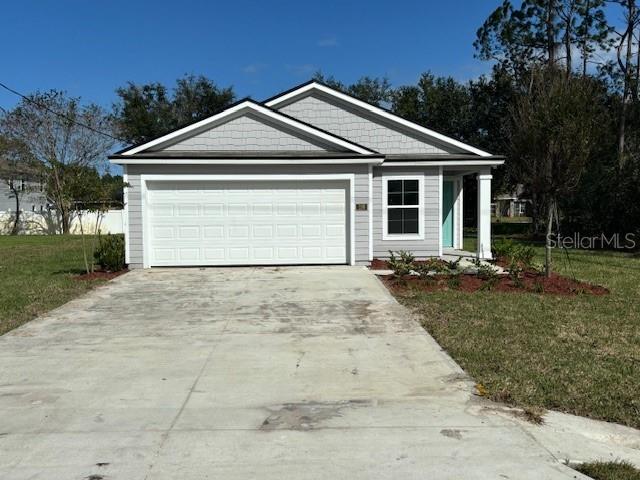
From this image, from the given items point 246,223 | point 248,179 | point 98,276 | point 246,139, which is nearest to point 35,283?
point 98,276

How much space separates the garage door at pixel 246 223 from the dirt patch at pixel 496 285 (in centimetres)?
309

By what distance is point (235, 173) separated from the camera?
1374 centimetres

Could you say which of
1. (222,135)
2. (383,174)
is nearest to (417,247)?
(383,174)

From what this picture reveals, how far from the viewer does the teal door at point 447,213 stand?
59.0ft

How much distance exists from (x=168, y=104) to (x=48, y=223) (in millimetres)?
13780

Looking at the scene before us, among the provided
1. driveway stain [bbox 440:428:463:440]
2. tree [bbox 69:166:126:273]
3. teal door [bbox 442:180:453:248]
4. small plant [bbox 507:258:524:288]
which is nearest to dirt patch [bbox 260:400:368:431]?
driveway stain [bbox 440:428:463:440]

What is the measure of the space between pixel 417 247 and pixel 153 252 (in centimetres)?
702

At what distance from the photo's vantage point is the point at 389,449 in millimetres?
3875

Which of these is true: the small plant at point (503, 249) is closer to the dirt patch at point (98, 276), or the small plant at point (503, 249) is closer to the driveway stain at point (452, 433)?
the dirt patch at point (98, 276)

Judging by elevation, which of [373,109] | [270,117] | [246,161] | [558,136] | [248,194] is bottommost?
[248,194]

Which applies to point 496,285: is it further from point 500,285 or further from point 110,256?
point 110,256

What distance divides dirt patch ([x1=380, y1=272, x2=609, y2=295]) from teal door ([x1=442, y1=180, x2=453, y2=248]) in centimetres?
680

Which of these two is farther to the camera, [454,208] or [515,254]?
[454,208]

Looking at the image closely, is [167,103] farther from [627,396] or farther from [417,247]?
[627,396]
